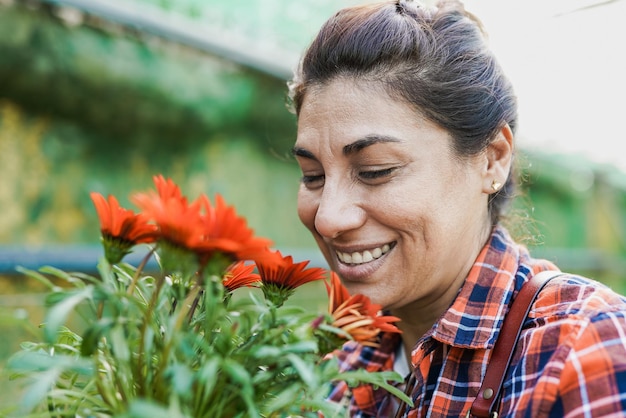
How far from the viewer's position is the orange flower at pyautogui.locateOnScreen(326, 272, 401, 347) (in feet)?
2.55

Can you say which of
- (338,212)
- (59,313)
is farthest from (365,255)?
(59,313)

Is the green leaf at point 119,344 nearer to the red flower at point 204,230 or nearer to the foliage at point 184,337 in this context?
the foliage at point 184,337

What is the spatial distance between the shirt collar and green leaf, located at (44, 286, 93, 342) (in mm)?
680

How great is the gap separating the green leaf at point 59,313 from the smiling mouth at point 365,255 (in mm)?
581

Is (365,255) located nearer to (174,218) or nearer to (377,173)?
(377,173)

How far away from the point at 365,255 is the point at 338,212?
0.10 m

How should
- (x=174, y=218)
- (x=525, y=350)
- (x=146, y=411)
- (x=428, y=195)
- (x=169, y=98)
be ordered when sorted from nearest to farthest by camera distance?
(x=146, y=411) < (x=174, y=218) < (x=525, y=350) < (x=428, y=195) < (x=169, y=98)

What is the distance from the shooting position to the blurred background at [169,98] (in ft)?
6.91

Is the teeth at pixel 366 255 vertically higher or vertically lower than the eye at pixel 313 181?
lower

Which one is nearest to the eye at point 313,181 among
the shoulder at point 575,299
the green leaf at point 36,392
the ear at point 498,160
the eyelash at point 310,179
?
the eyelash at point 310,179

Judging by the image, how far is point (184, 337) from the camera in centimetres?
67

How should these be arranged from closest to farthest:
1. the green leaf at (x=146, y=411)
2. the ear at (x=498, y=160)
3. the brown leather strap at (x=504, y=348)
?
the green leaf at (x=146, y=411)
the brown leather strap at (x=504, y=348)
the ear at (x=498, y=160)

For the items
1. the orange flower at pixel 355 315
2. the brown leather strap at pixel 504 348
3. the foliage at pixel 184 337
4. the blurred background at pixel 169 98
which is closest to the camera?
the foliage at pixel 184 337

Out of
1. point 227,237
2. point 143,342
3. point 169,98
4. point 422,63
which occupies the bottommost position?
point 169,98
